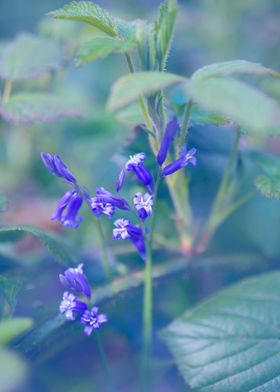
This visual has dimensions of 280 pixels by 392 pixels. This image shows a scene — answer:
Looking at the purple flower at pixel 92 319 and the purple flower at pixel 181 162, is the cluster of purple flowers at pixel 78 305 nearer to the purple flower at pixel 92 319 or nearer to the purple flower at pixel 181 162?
the purple flower at pixel 92 319

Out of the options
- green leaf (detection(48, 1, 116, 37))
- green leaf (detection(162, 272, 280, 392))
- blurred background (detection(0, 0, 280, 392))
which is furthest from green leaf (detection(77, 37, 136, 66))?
green leaf (detection(162, 272, 280, 392))

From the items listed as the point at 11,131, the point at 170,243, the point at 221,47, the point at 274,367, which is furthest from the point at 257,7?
the point at 274,367

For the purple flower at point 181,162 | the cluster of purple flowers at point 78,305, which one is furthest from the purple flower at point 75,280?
the purple flower at point 181,162

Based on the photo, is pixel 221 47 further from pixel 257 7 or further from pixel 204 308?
pixel 204 308

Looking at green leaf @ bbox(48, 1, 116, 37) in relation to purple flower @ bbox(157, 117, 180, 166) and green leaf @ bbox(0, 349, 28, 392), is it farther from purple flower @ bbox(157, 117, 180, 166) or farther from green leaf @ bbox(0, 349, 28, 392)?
green leaf @ bbox(0, 349, 28, 392)

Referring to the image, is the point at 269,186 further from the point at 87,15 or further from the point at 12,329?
the point at 12,329

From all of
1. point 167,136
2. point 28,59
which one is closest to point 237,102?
point 167,136

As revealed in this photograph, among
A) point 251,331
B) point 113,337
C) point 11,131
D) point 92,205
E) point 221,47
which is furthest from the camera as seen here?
point 221,47
